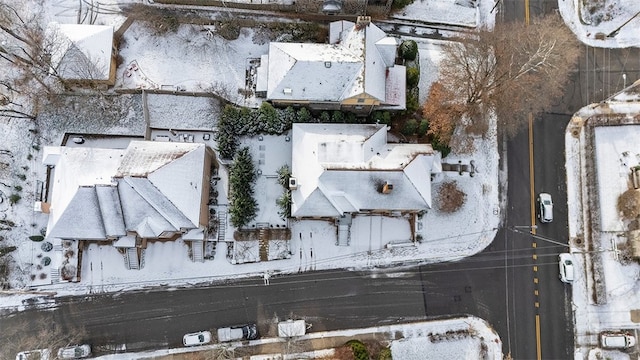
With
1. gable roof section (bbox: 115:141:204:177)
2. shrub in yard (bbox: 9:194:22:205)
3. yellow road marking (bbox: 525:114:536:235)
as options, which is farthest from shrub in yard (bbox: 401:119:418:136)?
shrub in yard (bbox: 9:194:22:205)

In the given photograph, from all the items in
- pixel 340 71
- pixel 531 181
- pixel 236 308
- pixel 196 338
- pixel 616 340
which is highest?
pixel 340 71

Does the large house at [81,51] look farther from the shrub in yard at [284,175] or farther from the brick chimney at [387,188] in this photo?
the brick chimney at [387,188]

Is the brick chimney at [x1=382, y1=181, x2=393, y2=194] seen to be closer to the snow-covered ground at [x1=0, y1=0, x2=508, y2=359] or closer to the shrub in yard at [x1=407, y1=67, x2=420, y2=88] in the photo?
the snow-covered ground at [x1=0, y1=0, x2=508, y2=359]

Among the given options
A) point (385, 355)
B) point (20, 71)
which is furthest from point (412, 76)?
point (20, 71)

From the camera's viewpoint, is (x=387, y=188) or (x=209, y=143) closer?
(x=387, y=188)

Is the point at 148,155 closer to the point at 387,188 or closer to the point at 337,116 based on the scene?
the point at 337,116

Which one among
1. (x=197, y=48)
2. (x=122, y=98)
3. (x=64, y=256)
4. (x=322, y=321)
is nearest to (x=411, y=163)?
(x=322, y=321)
